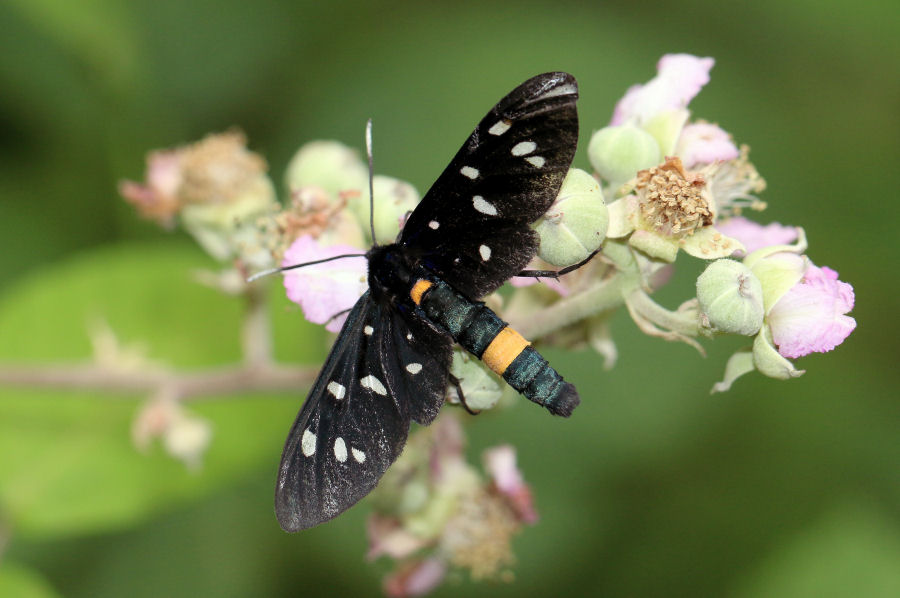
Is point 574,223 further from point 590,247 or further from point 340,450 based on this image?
point 340,450

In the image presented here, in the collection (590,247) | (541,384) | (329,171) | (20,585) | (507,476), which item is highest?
(329,171)

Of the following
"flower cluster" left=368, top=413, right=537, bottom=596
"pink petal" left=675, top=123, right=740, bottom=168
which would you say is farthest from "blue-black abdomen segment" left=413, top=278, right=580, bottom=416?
"flower cluster" left=368, top=413, right=537, bottom=596

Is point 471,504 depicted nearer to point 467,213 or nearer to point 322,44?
point 467,213

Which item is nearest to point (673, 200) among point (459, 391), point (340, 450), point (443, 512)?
point (459, 391)

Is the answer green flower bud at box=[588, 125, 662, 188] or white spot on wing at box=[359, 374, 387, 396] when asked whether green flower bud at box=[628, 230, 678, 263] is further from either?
white spot on wing at box=[359, 374, 387, 396]

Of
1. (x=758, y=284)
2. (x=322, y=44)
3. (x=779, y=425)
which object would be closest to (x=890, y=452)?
(x=779, y=425)

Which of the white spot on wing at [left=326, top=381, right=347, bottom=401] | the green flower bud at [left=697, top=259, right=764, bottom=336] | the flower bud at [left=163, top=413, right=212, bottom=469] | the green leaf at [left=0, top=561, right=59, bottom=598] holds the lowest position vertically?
the green leaf at [left=0, top=561, right=59, bottom=598]

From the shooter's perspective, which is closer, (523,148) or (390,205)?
(523,148)
